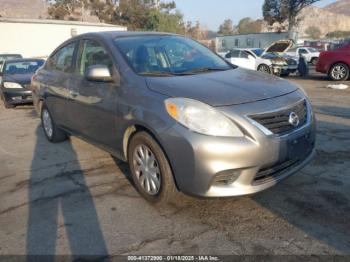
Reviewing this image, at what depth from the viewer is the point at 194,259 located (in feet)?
8.90

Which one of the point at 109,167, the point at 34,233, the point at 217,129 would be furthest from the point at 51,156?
the point at 217,129

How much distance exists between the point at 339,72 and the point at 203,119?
40.9 feet

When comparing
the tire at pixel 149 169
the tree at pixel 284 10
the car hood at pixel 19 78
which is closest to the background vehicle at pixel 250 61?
the car hood at pixel 19 78

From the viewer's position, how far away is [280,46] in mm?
17281

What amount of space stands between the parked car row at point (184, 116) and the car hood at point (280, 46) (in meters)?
13.6

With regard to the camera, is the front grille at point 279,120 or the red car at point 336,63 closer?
the front grille at point 279,120

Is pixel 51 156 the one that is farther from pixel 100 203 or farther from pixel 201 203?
pixel 201 203

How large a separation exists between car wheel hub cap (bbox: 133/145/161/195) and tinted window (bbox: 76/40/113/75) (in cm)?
103

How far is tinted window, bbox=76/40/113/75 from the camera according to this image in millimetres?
4055

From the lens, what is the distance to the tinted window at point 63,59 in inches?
192

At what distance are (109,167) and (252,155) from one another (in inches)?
91.2

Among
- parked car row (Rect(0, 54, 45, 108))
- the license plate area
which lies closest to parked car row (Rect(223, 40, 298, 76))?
parked car row (Rect(0, 54, 45, 108))

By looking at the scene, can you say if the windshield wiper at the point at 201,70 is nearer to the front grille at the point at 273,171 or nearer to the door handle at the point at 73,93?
the front grille at the point at 273,171

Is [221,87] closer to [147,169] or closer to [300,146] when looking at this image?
[300,146]
